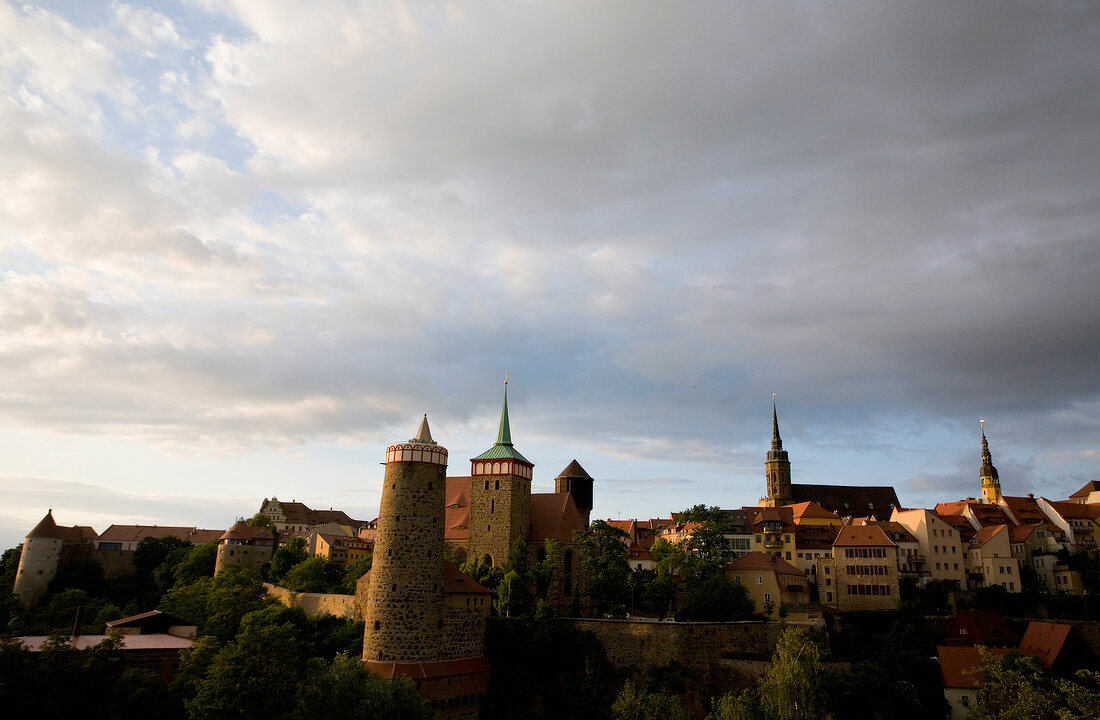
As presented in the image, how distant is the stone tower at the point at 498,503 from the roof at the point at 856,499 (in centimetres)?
5040

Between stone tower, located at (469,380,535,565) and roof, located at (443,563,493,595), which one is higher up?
stone tower, located at (469,380,535,565)

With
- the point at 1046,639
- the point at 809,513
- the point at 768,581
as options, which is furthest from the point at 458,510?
the point at 1046,639

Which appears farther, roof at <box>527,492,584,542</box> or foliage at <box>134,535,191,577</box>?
foliage at <box>134,535,191,577</box>

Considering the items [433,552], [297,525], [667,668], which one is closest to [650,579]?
[667,668]

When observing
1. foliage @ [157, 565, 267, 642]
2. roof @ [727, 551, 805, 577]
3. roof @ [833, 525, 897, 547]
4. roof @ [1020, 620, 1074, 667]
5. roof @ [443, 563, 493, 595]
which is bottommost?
roof @ [1020, 620, 1074, 667]

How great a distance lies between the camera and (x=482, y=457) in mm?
63250

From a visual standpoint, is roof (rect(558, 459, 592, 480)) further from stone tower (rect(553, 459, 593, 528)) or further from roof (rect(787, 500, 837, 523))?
roof (rect(787, 500, 837, 523))

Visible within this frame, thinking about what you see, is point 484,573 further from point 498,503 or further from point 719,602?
point 719,602

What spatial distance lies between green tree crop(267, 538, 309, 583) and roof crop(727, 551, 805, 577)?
130ft

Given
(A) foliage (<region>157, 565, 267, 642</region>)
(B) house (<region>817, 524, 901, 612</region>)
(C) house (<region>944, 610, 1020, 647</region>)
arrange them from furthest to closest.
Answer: (B) house (<region>817, 524, 901, 612</region>) → (C) house (<region>944, 610, 1020, 647</region>) → (A) foliage (<region>157, 565, 267, 642</region>)

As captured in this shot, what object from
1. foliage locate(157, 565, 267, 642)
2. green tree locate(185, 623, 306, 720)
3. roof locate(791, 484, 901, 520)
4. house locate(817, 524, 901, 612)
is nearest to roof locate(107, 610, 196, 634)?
foliage locate(157, 565, 267, 642)

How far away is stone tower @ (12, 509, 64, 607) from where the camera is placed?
78250 millimetres

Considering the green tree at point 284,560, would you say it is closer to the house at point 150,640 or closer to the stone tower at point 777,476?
the house at point 150,640

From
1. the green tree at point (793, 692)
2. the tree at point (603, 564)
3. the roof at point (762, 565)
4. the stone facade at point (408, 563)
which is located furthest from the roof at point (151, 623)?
the roof at point (762, 565)
